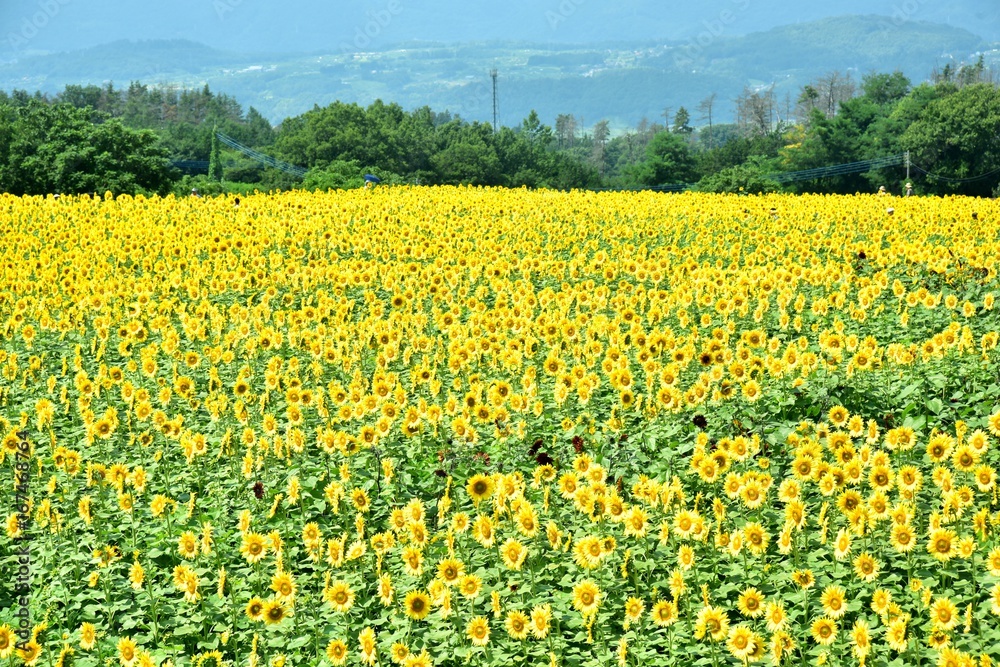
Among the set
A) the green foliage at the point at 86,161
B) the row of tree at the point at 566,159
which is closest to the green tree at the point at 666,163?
the row of tree at the point at 566,159

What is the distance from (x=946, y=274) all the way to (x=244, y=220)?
12405mm

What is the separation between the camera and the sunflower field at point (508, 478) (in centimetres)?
553

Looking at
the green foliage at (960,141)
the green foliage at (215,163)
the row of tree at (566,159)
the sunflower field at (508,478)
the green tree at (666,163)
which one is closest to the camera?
the sunflower field at (508,478)

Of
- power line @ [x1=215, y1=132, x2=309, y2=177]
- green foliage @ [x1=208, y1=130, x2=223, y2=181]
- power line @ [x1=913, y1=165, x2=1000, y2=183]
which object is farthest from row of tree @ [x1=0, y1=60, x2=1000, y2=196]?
power line @ [x1=215, y1=132, x2=309, y2=177]

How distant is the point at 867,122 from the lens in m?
83.1

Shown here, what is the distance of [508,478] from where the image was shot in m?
6.46

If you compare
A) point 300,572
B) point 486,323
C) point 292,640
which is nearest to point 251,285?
point 486,323

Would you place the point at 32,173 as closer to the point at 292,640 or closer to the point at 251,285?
the point at 251,285

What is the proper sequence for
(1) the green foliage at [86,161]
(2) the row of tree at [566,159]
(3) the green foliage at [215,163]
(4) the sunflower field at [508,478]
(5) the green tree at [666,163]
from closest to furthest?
(4) the sunflower field at [508,478] < (1) the green foliage at [86,161] < (2) the row of tree at [566,159] < (5) the green tree at [666,163] < (3) the green foliage at [215,163]

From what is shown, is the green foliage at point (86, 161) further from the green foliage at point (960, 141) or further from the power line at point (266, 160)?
the green foliage at point (960, 141)

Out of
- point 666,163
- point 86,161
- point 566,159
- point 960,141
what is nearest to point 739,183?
point 86,161

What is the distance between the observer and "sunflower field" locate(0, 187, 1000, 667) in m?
5.53

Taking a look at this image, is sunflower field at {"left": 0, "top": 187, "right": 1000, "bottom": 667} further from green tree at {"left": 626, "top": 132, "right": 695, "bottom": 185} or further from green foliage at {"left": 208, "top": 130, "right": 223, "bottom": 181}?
green foliage at {"left": 208, "top": 130, "right": 223, "bottom": 181}

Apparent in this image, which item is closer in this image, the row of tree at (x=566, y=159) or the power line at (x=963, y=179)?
the row of tree at (x=566, y=159)
